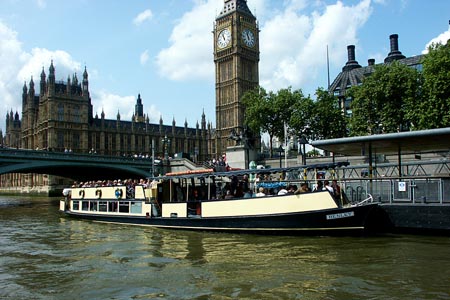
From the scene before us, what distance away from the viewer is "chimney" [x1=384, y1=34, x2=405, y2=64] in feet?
273

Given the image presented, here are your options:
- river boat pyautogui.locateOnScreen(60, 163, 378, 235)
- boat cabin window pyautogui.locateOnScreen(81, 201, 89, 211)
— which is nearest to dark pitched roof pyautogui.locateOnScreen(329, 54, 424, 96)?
boat cabin window pyautogui.locateOnScreen(81, 201, 89, 211)

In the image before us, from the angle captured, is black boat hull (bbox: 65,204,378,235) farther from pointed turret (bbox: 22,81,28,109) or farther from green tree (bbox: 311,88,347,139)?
pointed turret (bbox: 22,81,28,109)

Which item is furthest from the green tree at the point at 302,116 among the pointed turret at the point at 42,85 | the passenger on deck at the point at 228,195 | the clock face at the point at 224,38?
the pointed turret at the point at 42,85

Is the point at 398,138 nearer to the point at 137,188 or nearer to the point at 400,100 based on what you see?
the point at 137,188

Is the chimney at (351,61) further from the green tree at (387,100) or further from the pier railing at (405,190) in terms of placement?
the pier railing at (405,190)

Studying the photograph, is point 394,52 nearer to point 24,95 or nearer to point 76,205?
point 76,205

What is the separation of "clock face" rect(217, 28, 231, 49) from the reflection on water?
94091 millimetres

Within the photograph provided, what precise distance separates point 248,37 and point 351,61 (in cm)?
2993

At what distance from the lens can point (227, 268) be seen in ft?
43.3

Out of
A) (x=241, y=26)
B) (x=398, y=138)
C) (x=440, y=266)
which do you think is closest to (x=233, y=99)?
(x=241, y=26)

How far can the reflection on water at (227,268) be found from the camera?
1080 centimetres

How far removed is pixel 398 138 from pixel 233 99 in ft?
296

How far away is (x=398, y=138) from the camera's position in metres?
19.4

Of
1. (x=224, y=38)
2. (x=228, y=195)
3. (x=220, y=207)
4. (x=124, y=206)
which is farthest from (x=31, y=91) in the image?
(x=220, y=207)
